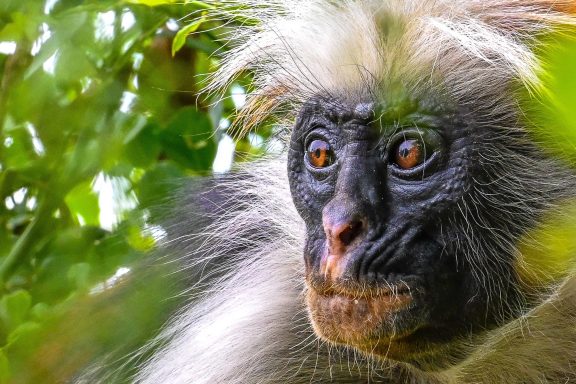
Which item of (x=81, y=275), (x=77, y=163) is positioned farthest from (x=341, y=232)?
(x=77, y=163)

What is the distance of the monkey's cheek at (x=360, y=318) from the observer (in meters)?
2.15

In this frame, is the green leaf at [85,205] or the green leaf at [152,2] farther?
the green leaf at [152,2]

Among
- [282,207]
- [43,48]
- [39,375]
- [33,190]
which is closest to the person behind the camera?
[43,48]

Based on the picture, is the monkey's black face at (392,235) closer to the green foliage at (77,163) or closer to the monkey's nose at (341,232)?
the monkey's nose at (341,232)

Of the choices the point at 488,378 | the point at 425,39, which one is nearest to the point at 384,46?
the point at 425,39

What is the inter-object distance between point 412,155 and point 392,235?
0.24 metres

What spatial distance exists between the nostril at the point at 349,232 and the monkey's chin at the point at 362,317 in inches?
5.3

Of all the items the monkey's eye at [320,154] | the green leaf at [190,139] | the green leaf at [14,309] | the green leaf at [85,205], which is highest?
the green leaf at [190,139]

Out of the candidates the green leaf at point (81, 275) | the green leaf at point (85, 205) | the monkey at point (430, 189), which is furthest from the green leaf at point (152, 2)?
the green leaf at point (81, 275)

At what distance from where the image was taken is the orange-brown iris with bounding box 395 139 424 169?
2.27m

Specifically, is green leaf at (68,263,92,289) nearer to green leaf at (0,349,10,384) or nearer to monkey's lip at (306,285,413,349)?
green leaf at (0,349,10,384)

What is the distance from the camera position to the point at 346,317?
219cm

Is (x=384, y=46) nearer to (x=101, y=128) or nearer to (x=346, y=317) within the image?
(x=346, y=317)

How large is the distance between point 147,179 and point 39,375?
24.2 inches
